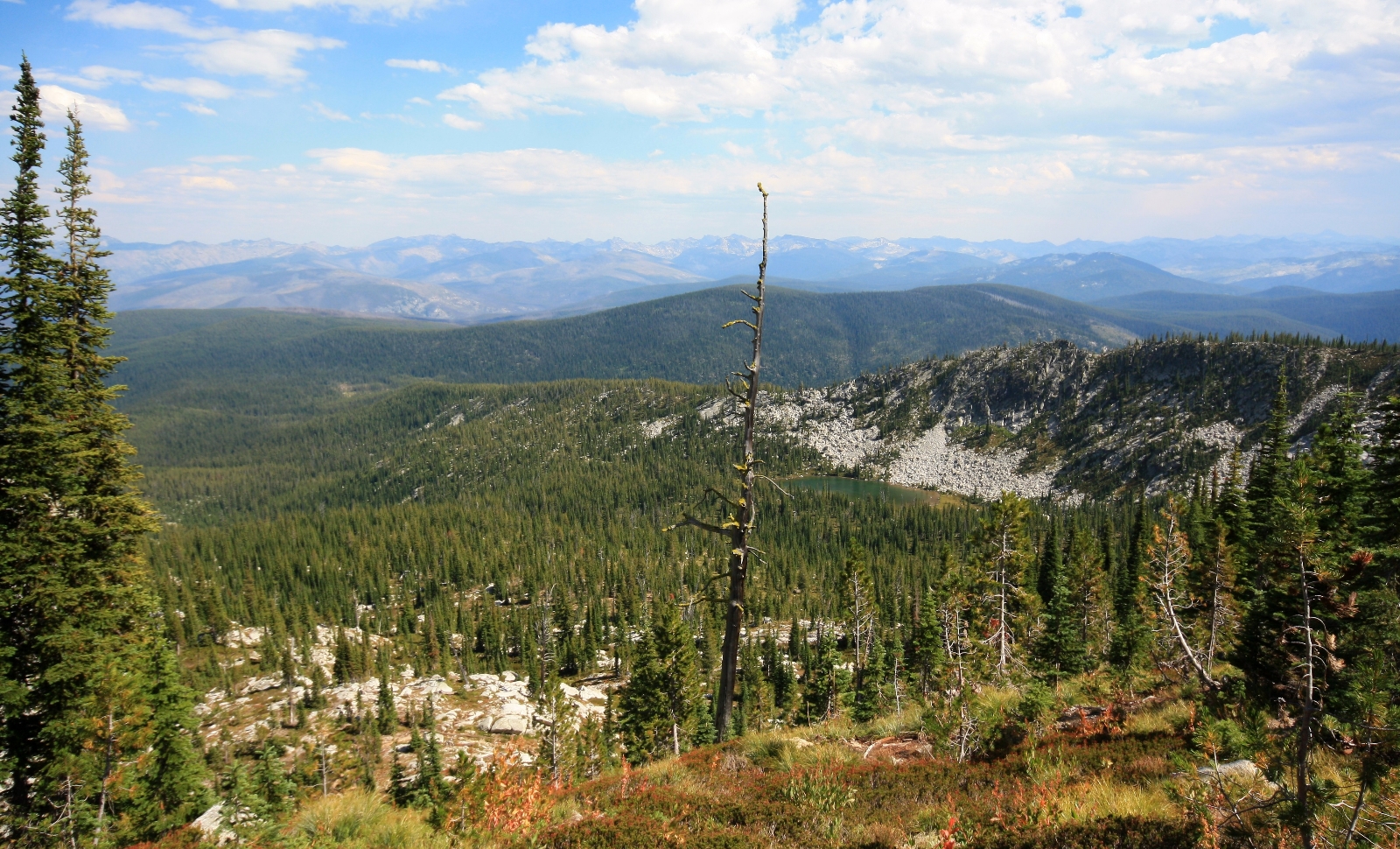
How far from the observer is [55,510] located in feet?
60.2

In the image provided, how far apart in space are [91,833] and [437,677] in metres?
60.8

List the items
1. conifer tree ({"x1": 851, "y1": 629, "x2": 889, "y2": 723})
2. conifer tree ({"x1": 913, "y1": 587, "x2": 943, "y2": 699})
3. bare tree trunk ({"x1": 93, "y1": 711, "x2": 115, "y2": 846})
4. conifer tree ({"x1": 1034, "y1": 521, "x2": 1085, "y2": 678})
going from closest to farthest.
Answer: bare tree trunk ({"x1": 93, "y1": 711, "x2": 115, "y2": 846}), conifer tree ({"x1": 1034, "y1": 521, "x2": 1085, "y2": 678}), conifer tree ({"x1": 851, "y1": 629, "x2": 889, "y2": 723}), conifer tree ({"x1": 913, "y1": 587, "x2": 943, "y2": 699})

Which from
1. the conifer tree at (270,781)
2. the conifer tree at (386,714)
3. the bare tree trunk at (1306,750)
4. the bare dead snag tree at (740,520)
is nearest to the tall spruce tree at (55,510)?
the conifer tree at (270,781)

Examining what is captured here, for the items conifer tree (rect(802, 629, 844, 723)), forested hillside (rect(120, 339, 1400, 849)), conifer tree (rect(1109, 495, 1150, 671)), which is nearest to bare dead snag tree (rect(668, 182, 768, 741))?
forested hillside (rect(120, 339, 1400, 849))

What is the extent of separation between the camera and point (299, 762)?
51094 millimetres

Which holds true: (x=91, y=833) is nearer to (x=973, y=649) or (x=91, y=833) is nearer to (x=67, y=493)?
(x=67, y=493)

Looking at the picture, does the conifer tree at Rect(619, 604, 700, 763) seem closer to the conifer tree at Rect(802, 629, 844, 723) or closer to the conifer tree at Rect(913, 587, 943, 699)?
the conifer tree at Rect(802, 629, 844, 723)

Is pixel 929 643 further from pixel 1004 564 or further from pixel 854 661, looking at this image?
pixel 1004 564

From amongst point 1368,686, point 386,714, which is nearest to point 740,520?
point 1368,686

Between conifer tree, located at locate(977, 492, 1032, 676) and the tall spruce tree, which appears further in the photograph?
conifer tree, located at locate(977, 492, 1032, 676)

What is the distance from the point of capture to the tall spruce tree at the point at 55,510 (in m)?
17.3

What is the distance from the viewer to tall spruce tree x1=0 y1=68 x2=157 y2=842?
56.8 ft

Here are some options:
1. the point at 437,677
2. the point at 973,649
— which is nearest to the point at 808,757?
the point at 973,649

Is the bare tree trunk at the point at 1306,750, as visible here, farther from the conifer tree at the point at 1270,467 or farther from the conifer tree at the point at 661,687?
the conifer tree at the point at 661,687
